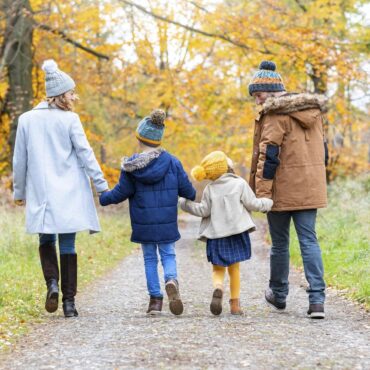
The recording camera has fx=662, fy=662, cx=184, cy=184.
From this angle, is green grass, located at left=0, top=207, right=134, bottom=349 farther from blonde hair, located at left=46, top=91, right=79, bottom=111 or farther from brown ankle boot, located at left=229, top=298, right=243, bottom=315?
blonde hair, located at left=46, top=91, right=79, bottom=111

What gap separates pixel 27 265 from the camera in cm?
870

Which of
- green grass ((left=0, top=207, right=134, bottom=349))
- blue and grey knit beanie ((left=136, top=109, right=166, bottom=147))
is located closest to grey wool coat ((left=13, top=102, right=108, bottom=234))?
blue and grey knit beanie ((left=136, top=109, right=166, bottom=147))

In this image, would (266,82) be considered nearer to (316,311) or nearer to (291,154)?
(291,154)

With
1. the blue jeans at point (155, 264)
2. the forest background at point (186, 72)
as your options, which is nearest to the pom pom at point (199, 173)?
the blue jeans at point (155, 264)

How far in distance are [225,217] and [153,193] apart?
68 centimetres

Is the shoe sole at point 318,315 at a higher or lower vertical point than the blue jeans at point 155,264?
lower

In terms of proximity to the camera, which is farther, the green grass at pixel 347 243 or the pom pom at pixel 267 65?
the green grass at pixel 347 243

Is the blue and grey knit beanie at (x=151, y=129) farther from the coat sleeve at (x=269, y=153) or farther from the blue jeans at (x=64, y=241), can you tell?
the blue jeans at (x=64, y=241)

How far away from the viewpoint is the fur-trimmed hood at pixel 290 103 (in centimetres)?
575

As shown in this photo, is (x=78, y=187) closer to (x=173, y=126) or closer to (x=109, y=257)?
(x=109, y=257)

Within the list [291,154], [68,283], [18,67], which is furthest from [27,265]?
[18,67]

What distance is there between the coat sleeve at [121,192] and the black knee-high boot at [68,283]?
600 millimetres

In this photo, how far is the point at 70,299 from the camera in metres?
5.89

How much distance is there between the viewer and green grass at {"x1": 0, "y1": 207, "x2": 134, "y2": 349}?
574 centimetres
